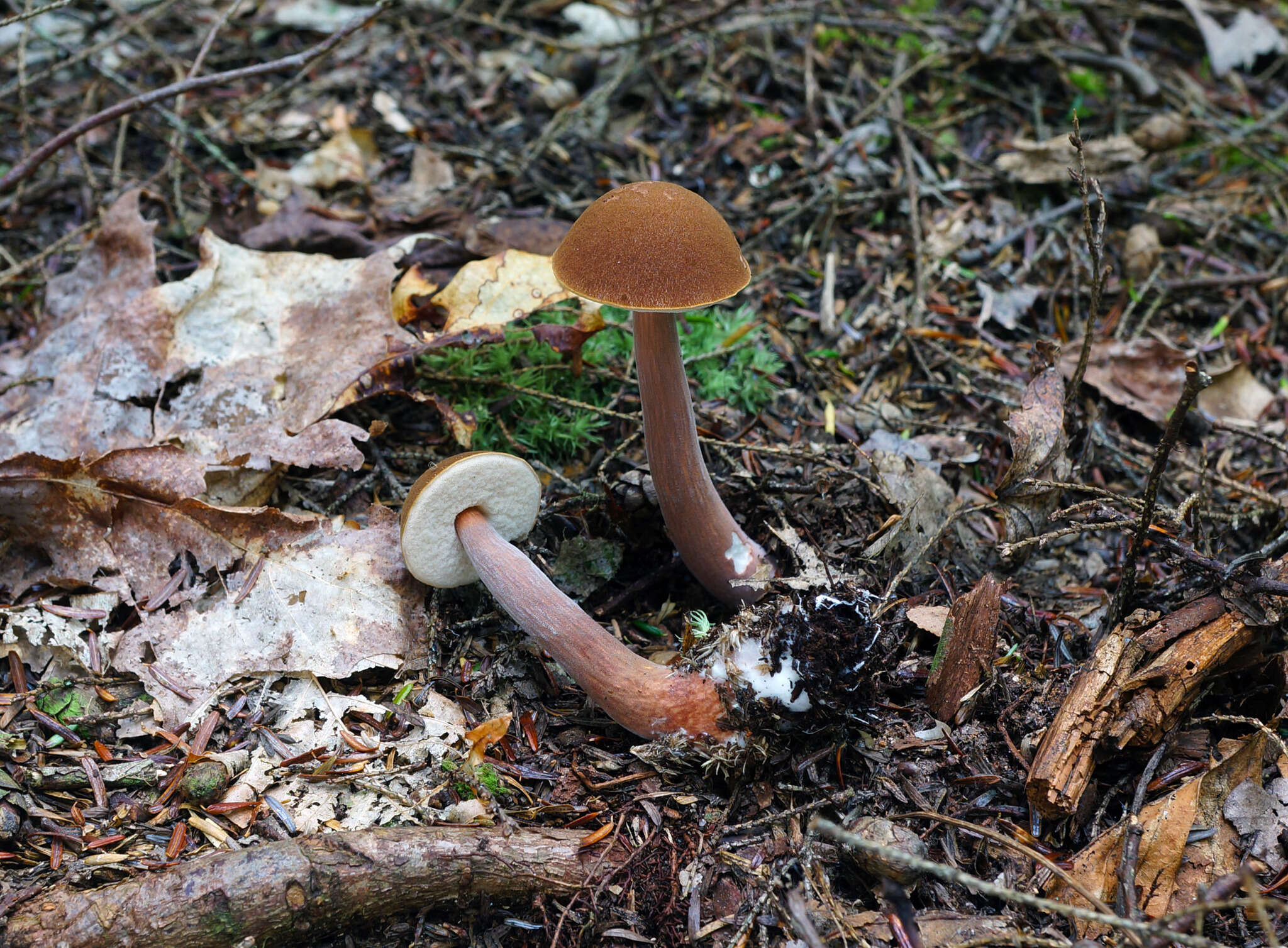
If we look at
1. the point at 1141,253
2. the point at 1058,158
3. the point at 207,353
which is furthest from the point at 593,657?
the point at 1058,158

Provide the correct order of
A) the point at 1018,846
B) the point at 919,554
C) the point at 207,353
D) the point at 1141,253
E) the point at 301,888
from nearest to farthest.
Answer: the point at 301,888
the point at 1018,846
the point at 919,554
the point at 207,353
the point at 1141,253

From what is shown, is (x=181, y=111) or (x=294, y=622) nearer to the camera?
(x=294, y=622)

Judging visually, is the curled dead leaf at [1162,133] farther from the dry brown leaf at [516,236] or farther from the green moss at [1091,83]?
the dry brown leaf at [516,236]

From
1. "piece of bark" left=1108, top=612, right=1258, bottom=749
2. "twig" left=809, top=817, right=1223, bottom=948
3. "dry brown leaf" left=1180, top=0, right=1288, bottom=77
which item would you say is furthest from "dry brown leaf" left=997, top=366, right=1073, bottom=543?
"dry brown leaf" left=1180, top=0, right=1288, bottom=77

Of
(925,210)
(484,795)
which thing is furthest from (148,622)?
(925,210)

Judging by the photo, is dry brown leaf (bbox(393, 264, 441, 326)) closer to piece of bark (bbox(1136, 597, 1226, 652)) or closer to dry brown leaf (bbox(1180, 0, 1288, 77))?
piece of bark (bbox(1136, 597, 1226, 652))

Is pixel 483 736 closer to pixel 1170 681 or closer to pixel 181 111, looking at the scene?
pixel 1170 681

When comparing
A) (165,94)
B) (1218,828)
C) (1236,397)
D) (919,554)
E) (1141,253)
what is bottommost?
(1236,397)
